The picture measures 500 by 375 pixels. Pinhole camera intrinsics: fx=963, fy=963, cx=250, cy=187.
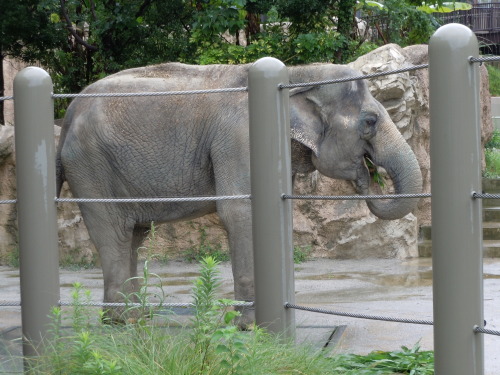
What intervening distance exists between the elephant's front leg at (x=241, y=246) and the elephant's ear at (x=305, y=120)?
60cm

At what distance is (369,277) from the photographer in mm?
8383

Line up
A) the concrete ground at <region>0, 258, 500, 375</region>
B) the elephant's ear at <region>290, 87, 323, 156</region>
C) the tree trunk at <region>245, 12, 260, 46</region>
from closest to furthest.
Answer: the concrete ground at <region>0, 258, 500, 375</region>
the elephant's ear at <region>290, 87, 323, 156</region>
the tree trunk at <region>245, 12, 260, 46</region>

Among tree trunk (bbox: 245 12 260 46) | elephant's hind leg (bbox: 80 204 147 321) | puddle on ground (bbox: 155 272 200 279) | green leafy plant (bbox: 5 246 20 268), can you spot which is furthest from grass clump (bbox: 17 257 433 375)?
tree trunk (bbox: 245 12 260 46)

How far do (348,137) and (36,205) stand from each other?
2.41 meters

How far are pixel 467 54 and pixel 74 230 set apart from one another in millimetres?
6678

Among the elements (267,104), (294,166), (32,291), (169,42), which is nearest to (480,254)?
(267,104)

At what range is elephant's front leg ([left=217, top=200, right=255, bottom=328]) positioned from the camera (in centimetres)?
569

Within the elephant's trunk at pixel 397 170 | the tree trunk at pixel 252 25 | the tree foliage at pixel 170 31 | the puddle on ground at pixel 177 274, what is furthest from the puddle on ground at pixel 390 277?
the tree trunk at pixel 252 25

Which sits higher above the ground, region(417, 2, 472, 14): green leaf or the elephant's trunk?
region(417, 2, 472, 14): green leaf

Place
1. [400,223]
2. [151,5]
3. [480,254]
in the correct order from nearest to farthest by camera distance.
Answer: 1. [480,254]
2. [400,223]
3. [151,5]

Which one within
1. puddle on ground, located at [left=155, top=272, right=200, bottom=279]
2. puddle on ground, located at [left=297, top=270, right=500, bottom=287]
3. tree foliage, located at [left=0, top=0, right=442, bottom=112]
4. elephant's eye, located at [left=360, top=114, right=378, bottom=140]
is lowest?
puddle on ground, located at [left=297, top=270, right=500, bottom=287]

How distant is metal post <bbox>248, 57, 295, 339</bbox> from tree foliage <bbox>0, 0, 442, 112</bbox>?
4.84 meters

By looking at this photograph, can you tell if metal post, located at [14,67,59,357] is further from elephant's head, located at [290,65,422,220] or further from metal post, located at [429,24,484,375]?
elephant's head, located at [290,65,422,220]

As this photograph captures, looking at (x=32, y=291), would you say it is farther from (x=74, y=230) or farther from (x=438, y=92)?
(x=74, y=230)
